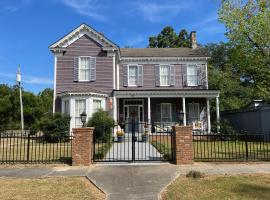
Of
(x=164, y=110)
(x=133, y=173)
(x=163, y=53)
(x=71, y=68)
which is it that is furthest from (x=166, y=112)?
(x=133, y=173)

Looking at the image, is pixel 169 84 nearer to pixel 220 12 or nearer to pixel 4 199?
pixel 220 12

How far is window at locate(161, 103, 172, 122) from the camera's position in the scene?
2495 cm

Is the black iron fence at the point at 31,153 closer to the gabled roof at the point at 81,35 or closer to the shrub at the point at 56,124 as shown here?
the shrub at the point at 56,124

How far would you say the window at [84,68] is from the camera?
74.6ft

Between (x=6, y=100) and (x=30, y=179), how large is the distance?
40.6 meters

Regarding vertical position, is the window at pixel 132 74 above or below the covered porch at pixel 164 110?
above

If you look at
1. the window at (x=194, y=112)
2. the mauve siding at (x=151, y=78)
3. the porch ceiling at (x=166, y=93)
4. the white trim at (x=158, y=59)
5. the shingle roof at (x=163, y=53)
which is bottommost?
the window at (x=194, y=112)

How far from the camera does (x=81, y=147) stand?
10.4 meters

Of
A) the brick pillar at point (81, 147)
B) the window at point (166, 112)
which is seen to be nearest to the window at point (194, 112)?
the window at point (166, 112)

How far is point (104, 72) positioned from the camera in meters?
22.7

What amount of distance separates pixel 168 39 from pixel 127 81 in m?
32.9

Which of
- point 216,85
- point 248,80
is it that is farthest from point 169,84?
point 248,80

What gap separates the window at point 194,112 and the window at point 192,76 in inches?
74.9

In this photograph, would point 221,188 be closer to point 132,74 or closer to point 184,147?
point 184,147
